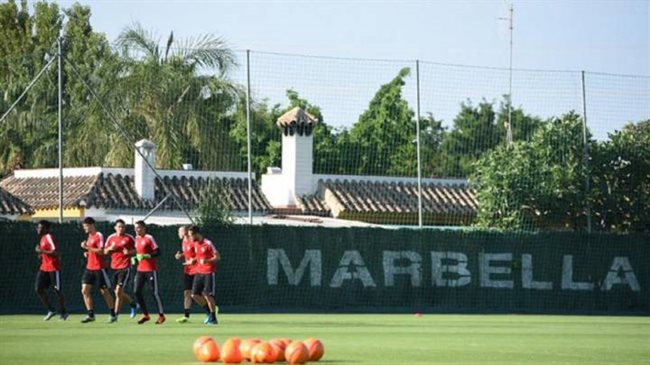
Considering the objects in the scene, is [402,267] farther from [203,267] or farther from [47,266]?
[47,266]

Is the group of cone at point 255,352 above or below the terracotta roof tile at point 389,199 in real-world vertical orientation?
below

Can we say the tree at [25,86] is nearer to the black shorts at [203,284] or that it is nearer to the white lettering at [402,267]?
the white lettering at [402,267]

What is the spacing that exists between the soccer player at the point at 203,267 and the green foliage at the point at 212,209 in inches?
332

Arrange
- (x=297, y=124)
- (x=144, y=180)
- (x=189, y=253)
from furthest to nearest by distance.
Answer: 1. (x=297, y=124)
2. (x=144, y=180)
3. (x=189, y=253)

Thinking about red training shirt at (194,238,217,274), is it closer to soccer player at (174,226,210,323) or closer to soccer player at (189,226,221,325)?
soccer player at (189,226,221,325)

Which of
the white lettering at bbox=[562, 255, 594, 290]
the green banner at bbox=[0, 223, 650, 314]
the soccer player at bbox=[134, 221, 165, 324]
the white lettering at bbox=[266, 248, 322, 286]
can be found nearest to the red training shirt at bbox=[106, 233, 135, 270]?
the soccer player at bbox=[134, 221, 165, 324]

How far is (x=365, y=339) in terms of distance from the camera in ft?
78.8

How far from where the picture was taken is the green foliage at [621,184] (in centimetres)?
4328

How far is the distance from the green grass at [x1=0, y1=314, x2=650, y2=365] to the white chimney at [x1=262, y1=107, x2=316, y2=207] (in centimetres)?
1392

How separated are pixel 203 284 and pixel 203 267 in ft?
1.20

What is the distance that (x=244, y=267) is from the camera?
3841 centimetres

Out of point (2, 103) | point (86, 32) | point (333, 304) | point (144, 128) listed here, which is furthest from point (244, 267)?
point (86, 32)

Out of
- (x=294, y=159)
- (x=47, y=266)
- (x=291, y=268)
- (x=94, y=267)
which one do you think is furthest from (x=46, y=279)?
(x=294, y=159)

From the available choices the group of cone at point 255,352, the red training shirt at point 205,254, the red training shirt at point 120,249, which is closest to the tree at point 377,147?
the red training shirt at point 205,254
